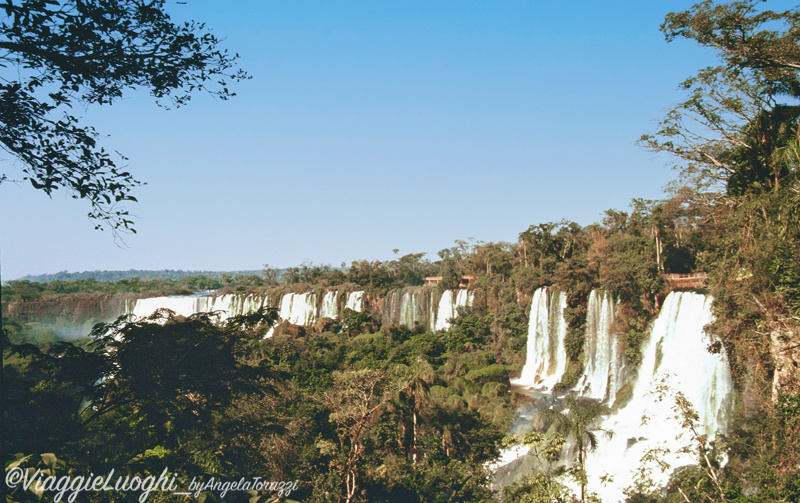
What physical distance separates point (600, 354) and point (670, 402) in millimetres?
5969

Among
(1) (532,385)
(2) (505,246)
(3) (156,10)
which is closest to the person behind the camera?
(3) (156,10)

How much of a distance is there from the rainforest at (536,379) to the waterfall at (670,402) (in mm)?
71

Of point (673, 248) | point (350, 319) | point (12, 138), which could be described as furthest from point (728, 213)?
point (350, 319)

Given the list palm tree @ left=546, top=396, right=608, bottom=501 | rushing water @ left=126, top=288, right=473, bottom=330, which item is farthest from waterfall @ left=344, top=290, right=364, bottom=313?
palm tree @ left=546, top=396, right=608, bottom=501

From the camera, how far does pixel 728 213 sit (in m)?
14.2

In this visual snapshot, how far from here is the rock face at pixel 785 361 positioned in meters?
10.4

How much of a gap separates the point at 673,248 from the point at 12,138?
88.8 feet

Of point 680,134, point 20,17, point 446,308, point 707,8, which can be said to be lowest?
point 446,308

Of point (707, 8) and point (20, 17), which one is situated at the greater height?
point (707, 8)

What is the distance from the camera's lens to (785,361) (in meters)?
10.7

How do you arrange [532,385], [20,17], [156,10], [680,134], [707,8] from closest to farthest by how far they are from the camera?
1. [20,17]
2. [156,10]
3. [707,8]
4. [680,134]
5. [532,385]

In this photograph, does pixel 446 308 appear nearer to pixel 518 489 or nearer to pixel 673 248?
pixel 673 248

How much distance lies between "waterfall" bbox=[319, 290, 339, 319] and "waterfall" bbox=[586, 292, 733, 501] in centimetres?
2516

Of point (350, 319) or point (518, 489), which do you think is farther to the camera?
point (350, 319)
